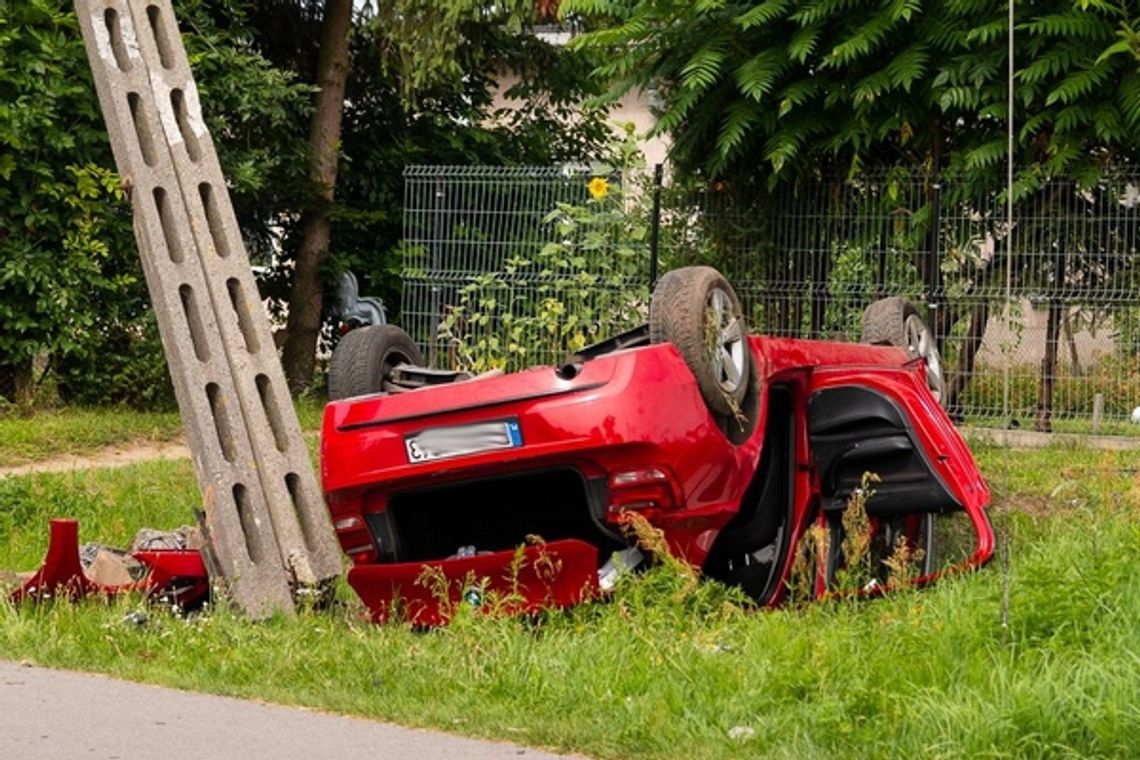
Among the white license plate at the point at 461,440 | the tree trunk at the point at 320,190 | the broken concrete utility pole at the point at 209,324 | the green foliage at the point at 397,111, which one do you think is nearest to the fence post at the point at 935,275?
the green foliage at the point at 397,111

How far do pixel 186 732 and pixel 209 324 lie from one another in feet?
11.2

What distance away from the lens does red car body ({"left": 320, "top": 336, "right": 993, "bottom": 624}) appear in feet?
26.2

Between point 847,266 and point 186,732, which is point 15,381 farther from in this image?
point 186,732

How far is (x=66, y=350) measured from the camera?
17203 millimetres

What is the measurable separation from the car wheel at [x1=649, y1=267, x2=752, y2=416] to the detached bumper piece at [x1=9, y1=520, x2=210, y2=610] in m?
2.41

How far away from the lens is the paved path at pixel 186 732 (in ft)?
20.5

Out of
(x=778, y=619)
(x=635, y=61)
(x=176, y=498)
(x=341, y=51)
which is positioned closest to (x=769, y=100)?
→ (x=635, y=61)

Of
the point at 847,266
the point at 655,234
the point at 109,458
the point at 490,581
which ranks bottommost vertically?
the point at 109,458

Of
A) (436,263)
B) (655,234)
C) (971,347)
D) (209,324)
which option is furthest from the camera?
(436,263)

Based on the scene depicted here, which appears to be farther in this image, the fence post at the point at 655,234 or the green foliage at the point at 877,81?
the fence post at the point at 655,234

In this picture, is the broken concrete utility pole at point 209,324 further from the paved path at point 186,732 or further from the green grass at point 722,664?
the paved path at point 186,732

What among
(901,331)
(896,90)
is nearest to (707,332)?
(901,331)

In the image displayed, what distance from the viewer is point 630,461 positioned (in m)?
7.98

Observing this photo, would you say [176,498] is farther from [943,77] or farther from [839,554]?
[943,77]
